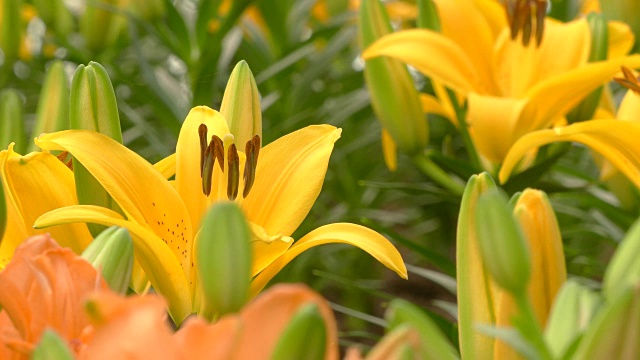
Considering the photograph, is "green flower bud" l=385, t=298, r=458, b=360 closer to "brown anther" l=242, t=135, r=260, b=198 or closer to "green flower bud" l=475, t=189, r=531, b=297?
"green flower bud" l=475, t=189, r=531, b=297

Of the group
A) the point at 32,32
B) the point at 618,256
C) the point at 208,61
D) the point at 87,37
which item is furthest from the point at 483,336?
the point at 32,32

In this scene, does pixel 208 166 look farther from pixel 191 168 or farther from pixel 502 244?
pixel 502 244

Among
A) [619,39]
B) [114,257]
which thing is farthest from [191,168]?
[619,39]

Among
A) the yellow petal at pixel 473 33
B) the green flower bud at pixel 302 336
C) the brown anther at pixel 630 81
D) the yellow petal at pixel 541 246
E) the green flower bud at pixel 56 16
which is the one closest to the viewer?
the green flower bud at pixel 302 336

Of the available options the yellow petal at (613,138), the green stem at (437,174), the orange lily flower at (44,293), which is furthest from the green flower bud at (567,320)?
the green stem at (437,174)

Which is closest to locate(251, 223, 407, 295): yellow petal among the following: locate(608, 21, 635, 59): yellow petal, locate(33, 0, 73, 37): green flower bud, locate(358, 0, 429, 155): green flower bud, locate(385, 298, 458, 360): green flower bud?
locate(385, 298, 458, 360): green flower bud

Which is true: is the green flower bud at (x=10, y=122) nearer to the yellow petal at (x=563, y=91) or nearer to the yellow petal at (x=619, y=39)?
the yellow petal at (x=563, y=91)
